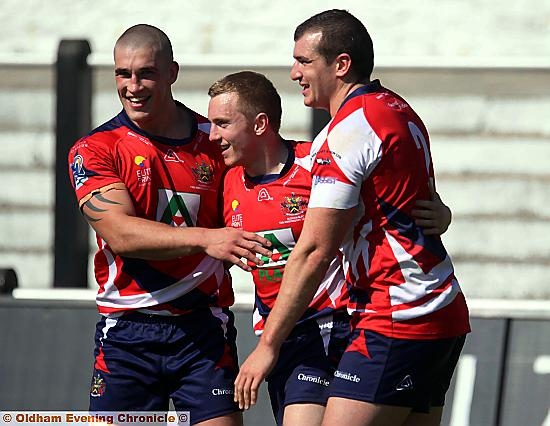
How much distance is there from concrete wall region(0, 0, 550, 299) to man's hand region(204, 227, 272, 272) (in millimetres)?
2870

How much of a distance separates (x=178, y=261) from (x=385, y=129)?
1.12 m

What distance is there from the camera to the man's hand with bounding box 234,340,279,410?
4.34 meters

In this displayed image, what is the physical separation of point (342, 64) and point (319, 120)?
263 centimetres

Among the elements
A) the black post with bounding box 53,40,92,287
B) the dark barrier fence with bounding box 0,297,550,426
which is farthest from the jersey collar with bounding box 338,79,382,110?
the black post with bounding box 53,40,92,287

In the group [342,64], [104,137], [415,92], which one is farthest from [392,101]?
[415,92]

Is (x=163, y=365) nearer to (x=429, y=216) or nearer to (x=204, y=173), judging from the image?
(x=204, y=173)

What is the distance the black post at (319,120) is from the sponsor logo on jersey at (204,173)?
2105 mm

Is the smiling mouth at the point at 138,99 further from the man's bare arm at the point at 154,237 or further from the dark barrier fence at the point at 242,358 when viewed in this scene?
the dark barrier fence at the point at 242,358

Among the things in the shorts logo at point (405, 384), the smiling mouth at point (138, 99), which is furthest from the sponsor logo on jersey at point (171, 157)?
the shorts logo at point (405, 384)

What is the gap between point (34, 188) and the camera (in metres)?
7.92

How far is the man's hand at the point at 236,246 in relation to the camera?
449cm

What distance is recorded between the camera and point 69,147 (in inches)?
290

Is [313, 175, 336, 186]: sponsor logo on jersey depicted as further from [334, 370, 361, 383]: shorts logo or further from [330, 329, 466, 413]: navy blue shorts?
[334, 370, 361, 383]: shorts logo

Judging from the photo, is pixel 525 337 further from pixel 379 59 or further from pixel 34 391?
pixel 34 391
